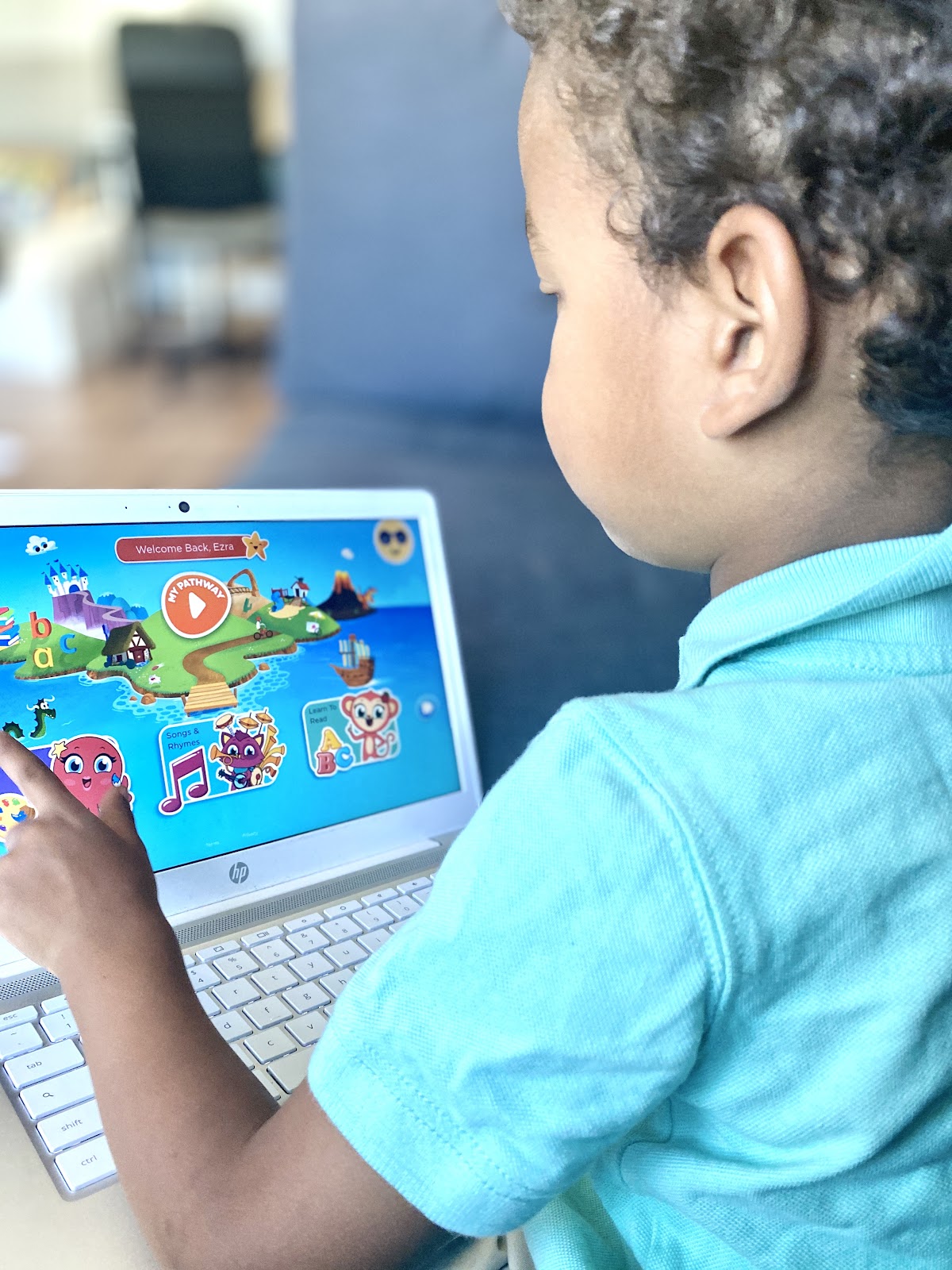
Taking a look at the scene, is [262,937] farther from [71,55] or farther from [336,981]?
[71,55]

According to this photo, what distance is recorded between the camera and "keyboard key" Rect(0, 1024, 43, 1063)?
50cm

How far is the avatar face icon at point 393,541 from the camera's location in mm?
737

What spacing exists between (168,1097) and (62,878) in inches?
4.5

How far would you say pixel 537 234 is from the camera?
1.61 ft

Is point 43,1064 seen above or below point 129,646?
below

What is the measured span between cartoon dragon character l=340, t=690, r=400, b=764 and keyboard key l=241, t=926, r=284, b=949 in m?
0.12

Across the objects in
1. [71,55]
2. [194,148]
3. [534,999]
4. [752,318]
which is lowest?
[534,999]

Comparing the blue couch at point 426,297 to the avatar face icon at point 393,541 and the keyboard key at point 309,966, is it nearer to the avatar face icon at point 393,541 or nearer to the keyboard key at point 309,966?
the avatar face icon at point 393,541

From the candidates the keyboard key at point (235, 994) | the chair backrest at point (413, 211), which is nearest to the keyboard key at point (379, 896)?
the keyboard key at point (235, 994)

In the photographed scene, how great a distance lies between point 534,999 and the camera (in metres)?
0.37

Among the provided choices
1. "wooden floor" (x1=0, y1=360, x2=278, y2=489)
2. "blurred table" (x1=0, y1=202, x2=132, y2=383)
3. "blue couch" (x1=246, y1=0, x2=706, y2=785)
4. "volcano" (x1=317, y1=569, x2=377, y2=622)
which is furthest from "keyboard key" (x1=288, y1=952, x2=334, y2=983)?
"blurred table" (x1=0, y1=202, x2=132, y2=383)

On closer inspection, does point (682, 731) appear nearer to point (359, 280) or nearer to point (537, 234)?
point (537, 234)

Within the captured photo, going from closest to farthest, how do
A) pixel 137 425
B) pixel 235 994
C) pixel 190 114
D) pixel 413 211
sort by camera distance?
pixel 235 994 → pixel 413 211 → pixel 137 425 → pixel 190 114

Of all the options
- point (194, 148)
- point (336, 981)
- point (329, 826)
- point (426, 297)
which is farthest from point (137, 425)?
point (336, 981)
